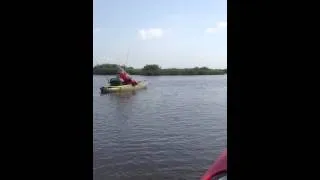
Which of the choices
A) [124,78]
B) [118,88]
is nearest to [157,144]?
[118,88]

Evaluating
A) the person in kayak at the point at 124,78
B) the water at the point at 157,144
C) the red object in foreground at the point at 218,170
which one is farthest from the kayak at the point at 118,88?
the red object in foreground at the point at 218,170

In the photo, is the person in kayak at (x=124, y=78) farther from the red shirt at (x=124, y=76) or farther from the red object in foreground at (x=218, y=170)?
the red object in foreground at (x=218, y=170)

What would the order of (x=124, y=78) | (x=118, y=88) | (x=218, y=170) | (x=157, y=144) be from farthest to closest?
(x=124, y=78)
(x=118, y=88)
(x=157, y=144)
(x=218, y=170)

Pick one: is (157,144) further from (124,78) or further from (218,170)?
(124,78)

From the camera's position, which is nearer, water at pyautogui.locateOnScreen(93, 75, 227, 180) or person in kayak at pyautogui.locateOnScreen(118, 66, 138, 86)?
water at pyautogui.locateOnScreen(93, 75, 227, 180)

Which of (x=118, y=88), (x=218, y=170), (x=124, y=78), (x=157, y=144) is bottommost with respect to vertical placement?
(x=157, y=144)

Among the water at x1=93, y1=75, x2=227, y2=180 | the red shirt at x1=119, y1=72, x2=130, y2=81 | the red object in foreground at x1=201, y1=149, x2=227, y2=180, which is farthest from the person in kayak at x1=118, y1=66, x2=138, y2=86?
the red object in foreground at x1=201, y1=149, x2=227, y2=180

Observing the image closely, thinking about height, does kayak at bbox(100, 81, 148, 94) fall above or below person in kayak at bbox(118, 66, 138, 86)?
below

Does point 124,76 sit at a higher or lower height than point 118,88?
higher

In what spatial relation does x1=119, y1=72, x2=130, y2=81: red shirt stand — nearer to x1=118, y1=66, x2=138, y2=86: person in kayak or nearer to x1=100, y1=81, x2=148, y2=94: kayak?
x1=118, y1=66, x2=138, y2=86: person in kayak

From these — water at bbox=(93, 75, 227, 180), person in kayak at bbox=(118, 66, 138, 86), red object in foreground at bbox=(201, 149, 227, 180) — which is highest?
person in kayak at bbox=(118, 66, 138, 86)
